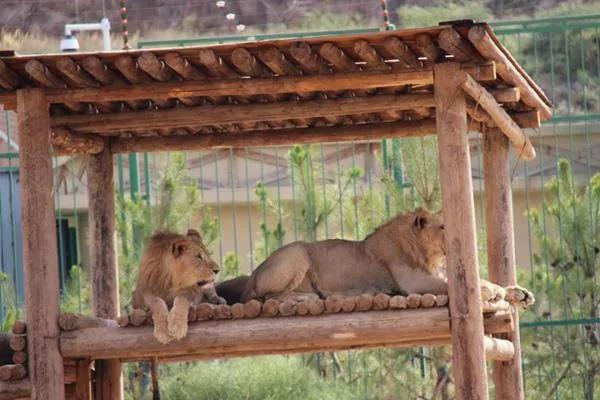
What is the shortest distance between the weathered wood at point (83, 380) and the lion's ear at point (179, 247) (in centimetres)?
107

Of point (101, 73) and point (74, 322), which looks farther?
point (74, 322)

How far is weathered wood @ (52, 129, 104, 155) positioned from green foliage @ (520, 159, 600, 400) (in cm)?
527

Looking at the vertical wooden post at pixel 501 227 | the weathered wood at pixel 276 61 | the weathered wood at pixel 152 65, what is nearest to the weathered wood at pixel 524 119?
the vertical wooden post at pixel 501 227

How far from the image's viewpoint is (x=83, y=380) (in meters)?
12.5

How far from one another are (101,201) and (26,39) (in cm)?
2426

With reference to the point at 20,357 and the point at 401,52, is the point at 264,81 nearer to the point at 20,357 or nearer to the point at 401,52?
the point at 401,52

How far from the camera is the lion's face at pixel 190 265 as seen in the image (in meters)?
12.3

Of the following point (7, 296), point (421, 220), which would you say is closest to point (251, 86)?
point (421, 220)

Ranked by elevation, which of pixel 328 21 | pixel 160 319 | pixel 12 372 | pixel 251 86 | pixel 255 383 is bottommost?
pixel 255 383

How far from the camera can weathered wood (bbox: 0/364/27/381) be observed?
465 inches

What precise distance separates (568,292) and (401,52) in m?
6.56

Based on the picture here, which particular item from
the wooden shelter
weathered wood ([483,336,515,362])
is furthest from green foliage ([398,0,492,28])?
the wooden shelter

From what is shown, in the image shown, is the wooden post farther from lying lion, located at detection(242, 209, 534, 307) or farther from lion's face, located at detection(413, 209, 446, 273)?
lion's face, located at detection(413, 209, 446, 273)

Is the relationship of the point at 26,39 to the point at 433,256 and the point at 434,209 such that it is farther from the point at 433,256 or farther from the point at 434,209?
the point at 433,256
